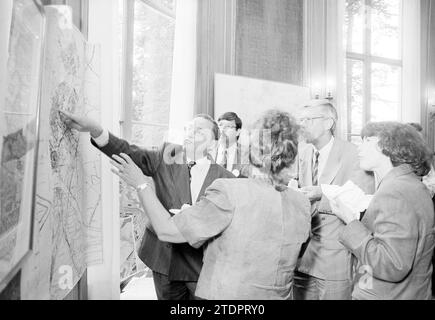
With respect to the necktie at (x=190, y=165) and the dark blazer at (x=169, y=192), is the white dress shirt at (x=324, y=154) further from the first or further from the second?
the necktie at (x=190, y=165)

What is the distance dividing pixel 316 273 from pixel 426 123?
17.9ft

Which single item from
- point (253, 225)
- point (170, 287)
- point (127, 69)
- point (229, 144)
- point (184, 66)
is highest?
point (184, 66)

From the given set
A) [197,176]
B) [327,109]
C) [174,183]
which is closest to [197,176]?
[197,176]

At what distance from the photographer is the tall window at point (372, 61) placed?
20.1 ft

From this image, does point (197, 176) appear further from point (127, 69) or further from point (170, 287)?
point (127, 69)

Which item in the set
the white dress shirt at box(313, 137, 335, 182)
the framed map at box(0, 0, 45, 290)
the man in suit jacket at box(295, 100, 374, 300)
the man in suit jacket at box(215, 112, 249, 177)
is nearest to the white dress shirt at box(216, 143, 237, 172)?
the man in suit jacket at box(215, 112, 249, 177)

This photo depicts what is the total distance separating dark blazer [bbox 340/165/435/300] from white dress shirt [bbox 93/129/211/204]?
77 cm

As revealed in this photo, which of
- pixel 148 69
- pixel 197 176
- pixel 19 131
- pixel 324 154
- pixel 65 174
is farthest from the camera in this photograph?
pixel 148 69

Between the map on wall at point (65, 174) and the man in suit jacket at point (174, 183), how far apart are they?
0.48 ft

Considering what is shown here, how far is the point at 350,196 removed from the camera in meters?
1.72

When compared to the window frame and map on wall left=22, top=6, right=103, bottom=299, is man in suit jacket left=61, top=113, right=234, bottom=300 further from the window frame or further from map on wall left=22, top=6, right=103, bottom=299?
the window frame

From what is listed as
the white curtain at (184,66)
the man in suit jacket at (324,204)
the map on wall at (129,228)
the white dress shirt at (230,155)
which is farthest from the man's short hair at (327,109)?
the map on wall at (129,228)

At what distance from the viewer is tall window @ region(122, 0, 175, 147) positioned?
3.62m

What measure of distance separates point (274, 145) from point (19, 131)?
2.80 feet
